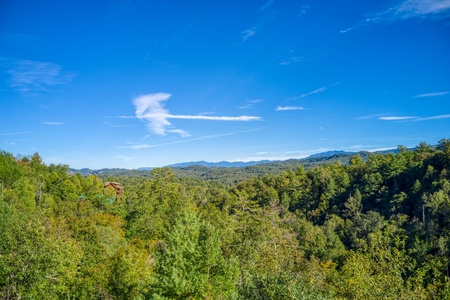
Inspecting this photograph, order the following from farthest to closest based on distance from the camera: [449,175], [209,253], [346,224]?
[346,224]
[449,175]
[209,253]

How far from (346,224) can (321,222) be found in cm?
1490

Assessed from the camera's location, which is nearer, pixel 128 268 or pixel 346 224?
pixel 128 268

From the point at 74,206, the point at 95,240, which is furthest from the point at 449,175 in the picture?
the point at 74,206

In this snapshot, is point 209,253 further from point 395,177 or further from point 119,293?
point 395,177

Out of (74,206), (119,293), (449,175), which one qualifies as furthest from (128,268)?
(449,175)

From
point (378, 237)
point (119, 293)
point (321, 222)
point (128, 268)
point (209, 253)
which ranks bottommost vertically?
point (321, 222)

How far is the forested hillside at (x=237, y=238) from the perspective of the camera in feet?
50.4

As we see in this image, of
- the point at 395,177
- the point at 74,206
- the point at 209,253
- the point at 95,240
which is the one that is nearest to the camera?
the point at 209,253

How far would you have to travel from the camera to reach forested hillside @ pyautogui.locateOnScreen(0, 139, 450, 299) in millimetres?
15352

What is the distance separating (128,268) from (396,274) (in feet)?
56.5

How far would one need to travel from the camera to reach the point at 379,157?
10062cm

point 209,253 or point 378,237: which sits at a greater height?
point 378,237

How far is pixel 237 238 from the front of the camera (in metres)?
37.5

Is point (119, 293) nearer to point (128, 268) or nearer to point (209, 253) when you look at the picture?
point (128, 268)
